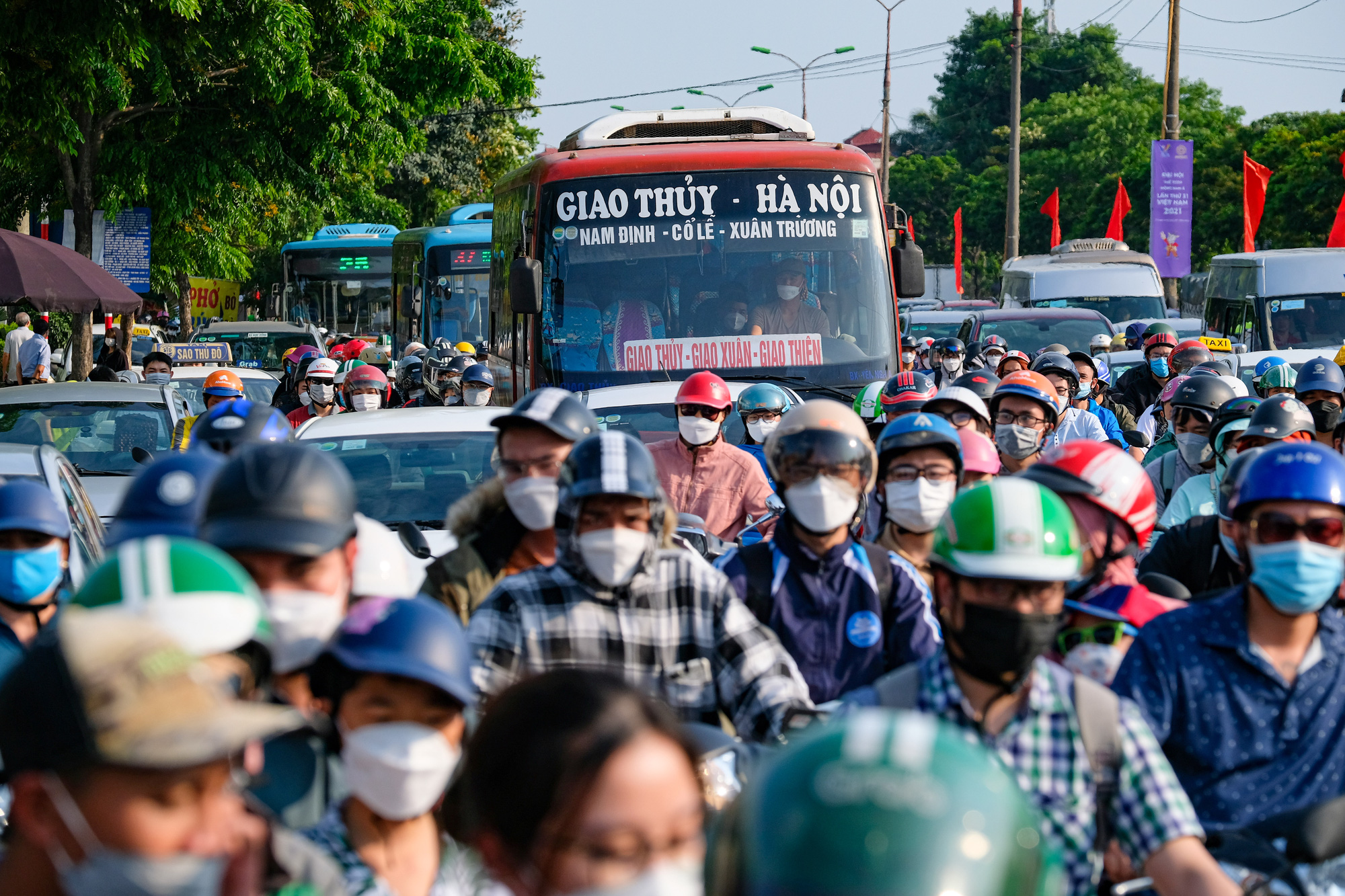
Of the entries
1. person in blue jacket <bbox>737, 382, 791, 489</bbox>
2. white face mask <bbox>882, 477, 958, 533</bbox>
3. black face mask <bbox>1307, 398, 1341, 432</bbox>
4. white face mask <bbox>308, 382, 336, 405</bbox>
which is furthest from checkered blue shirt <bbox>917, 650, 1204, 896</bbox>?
white face mask <bbox>308, 382, 336, 405</bbox>

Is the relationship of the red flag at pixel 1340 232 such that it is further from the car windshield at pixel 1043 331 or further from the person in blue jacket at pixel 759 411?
the person in blue jacket at pixel 759 411

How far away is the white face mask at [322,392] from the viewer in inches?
497

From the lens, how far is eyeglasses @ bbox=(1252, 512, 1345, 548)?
3930mm

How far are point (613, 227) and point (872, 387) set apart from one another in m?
3.42

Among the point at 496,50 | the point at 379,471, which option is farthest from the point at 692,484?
the point at 496,50

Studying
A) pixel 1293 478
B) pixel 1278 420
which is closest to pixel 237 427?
pixel 1293 478

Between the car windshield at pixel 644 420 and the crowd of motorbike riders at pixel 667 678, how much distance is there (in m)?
2.63

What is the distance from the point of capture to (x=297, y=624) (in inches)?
128

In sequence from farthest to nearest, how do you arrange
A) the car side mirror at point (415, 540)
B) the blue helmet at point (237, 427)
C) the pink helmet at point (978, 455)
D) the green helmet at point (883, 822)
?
the pink helmet at point (978, 455), the car side mirror at point (415, 540), the blue helmet at point (237, 427), the green helmet at point (883, 822)

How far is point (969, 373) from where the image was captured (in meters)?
9.66

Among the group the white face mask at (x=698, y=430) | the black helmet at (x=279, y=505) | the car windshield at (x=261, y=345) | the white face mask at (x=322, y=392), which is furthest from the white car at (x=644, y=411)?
the car windshield at (x=261, y=345)

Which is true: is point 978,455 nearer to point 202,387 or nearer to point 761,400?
point 761,400

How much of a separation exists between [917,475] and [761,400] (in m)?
3.65

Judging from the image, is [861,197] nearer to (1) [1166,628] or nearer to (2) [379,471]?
(2) [379,471]
